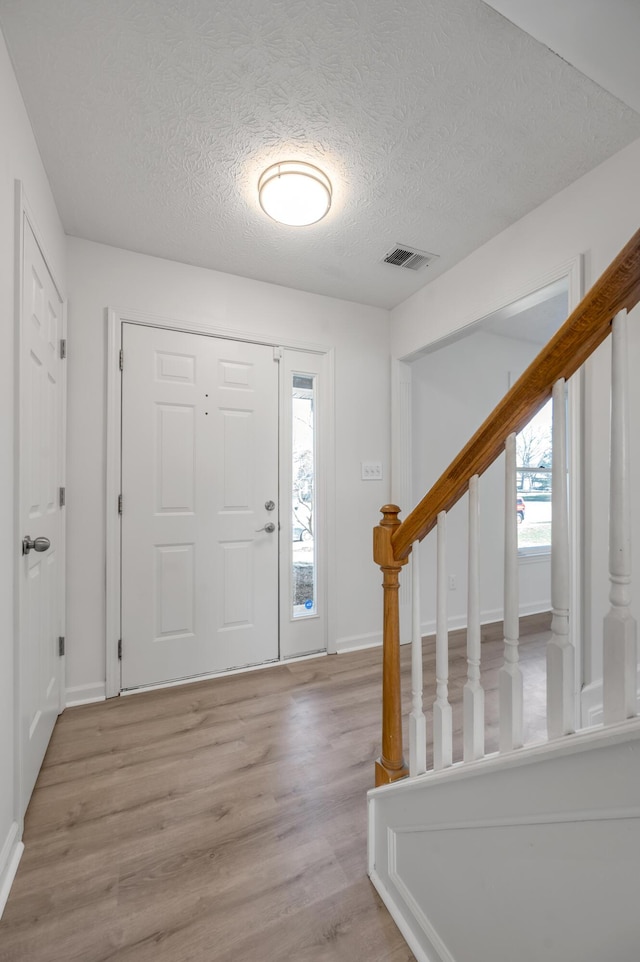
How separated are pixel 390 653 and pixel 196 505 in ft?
5.38

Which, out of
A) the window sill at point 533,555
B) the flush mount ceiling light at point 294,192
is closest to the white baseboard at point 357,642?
the window sill at point 533,555

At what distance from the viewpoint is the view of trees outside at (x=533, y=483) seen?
378 centimetres

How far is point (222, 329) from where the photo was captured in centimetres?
259

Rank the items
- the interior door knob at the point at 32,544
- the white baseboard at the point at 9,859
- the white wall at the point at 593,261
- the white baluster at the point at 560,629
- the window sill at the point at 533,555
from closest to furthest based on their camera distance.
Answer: the white baluster at the point at 560,629 < the white baseboard at the point at 9,859 < the interior door knob at the point at 32,544 < the white wall at the point at 593,261 < the window sill at the point at 533,555

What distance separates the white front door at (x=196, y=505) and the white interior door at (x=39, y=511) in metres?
0.38

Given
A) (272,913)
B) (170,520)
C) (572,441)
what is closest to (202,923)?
(272,913)

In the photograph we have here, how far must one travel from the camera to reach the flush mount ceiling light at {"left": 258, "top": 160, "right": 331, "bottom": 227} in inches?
68.5

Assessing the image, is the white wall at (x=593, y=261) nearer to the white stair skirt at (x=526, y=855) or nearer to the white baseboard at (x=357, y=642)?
the white stair skirt at (x=526, y=855)

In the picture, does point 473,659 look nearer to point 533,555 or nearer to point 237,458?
point 237,458

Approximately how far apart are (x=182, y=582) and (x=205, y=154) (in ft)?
6.98

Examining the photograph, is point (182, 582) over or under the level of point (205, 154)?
under

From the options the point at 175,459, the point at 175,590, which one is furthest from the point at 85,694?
the point at 175,459

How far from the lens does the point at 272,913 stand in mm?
1138

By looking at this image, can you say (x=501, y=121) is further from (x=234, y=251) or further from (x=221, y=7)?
(x=234, y=251)
